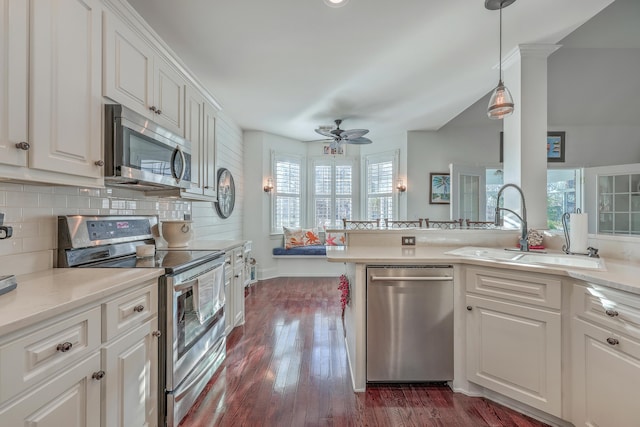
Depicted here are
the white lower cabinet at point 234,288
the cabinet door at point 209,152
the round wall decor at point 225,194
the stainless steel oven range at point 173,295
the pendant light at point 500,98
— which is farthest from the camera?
the round wall decor at point 225,194

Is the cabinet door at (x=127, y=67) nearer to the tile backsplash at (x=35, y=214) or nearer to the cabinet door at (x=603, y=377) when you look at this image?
the tile backsplash at (x=35, y=214)

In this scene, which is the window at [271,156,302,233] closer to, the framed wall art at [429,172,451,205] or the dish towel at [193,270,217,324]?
the framed wall art at [429,172,451,205]

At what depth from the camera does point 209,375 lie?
2049 millimetres

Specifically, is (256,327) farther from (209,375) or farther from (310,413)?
(310,413)

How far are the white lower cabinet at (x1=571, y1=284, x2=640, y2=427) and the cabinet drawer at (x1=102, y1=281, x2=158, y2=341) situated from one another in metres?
2.20

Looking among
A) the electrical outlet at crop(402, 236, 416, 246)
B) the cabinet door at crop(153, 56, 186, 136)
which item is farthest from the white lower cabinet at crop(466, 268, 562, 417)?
the cabinet door at crop(153, 56, 186, 136)

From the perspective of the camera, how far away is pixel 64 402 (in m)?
0.98

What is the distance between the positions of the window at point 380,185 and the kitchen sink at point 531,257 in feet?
11.8

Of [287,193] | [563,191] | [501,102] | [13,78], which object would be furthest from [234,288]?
[563,191]

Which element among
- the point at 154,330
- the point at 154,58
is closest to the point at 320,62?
the point at 154,58

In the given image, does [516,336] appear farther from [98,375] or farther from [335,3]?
[335,3]

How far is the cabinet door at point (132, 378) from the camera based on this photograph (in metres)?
1.18

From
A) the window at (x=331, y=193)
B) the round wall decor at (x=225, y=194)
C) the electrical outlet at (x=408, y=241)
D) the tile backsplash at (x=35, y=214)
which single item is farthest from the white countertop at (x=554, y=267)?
the window at (x=331, y=193)

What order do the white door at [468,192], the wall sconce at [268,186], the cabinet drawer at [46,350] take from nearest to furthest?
the cabinet drawer at [46,350], the white door at [468,192], the wall sconce at [268,186]
